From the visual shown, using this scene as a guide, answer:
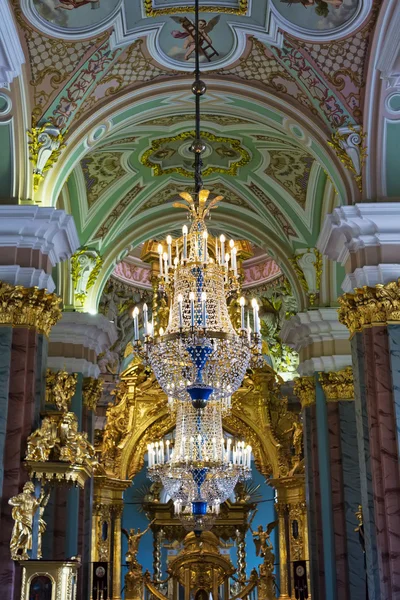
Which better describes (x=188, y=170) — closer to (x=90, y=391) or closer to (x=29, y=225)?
(x=90, y=391)

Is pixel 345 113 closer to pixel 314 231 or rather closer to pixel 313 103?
pixel 313 103

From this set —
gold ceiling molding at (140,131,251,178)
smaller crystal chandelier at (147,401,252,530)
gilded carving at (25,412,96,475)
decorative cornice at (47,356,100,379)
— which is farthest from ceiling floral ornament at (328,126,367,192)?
decorative cornice at (47,356,100,379)

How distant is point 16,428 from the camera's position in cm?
801

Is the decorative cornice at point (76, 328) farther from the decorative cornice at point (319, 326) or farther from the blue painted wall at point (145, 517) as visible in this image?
the blue painted wall at point (145, 517)

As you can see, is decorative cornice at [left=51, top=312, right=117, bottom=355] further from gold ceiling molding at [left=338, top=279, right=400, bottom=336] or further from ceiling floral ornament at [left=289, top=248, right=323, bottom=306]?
gold ceiling molding at [left=338, top=279, right=400, bottom=336]

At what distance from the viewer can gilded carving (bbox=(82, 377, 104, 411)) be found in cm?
1195

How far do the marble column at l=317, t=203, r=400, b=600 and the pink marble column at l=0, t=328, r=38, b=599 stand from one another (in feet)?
10.8

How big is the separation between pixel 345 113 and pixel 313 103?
1.33 ft

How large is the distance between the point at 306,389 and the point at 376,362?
3.89 metres

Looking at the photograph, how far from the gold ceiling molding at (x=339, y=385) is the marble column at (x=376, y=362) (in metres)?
2.70

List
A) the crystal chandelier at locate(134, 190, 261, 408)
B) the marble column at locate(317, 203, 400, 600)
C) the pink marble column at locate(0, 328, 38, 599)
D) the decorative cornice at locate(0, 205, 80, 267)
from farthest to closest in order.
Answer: the decorative cornice at locate(0, 205, 80, 267)
the marble column at locate(317, 203, 400, 600)
the pink marble column at locate(0, 328, 38, 599)
the crystal chandelier at locate(134, 190, 261, 408)

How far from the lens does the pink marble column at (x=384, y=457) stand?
766 cm

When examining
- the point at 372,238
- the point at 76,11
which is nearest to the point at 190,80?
the point at 76,11

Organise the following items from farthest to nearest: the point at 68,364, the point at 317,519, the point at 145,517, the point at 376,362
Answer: the point at 145,517 < the point at 68,364 < the point at 317,519 < the point at 376,362
